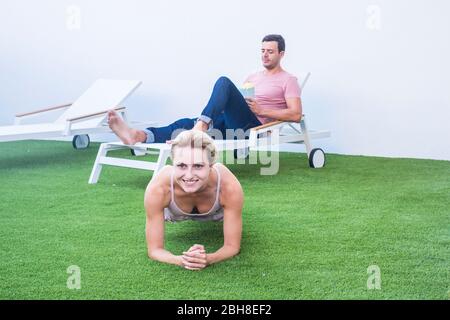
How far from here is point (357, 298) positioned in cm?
218

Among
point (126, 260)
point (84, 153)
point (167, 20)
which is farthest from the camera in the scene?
point (167, 20)

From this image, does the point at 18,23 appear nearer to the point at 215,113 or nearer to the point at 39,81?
the point at 39,81

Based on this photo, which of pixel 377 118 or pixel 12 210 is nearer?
pixel 12 210

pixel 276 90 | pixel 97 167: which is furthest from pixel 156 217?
pixel 276 90

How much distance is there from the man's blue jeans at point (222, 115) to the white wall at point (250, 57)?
162cm

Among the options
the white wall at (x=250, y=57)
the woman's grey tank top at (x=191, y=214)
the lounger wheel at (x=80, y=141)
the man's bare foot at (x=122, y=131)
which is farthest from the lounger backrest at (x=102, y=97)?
the woman's grey tank top at (x=191, y=214)

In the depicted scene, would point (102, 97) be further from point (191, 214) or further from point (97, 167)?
point (191, 214)

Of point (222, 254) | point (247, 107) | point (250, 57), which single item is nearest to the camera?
point (222, 254)

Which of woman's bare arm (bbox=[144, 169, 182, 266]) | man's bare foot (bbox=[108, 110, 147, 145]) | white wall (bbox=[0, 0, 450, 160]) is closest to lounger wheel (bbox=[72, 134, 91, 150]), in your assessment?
white wall (bbox=[0, 0, 450, 160])

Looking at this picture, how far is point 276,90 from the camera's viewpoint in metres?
5.01

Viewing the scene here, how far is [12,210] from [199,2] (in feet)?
12.1

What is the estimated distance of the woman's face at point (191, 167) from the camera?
8.09ft

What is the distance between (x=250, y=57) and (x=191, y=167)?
4.08 metres
